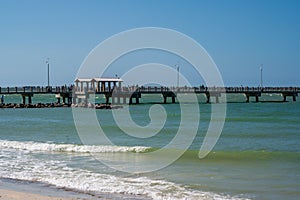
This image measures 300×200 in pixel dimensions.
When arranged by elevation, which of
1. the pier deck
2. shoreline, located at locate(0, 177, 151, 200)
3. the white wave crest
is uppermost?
the pier deck

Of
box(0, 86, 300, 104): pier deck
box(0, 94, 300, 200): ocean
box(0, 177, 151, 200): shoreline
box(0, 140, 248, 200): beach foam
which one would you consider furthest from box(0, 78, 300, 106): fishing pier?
box(0, 177, 151, 200): shoreline

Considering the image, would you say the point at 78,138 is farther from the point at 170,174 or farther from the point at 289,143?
the point at 170,174

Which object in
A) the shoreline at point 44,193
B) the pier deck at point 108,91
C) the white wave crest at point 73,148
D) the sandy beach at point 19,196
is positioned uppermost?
the pier deck at point 108,91

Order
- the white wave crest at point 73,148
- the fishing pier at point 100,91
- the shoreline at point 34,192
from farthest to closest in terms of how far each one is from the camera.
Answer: the fishing pier at point 100,91, the white wave crest at point 73,148, the shoreline at point 34,192

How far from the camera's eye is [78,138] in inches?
1049

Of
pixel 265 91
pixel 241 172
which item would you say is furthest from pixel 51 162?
pixel 265 91

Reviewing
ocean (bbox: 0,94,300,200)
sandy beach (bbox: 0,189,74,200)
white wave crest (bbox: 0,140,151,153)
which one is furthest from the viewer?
white wave crest (bbox: 0,140,151,153)

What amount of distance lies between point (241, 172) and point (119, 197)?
4983mm

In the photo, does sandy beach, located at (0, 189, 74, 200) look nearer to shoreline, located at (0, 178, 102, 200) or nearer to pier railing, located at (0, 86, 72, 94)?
shoreline, located at (0, 178, 102, 200)

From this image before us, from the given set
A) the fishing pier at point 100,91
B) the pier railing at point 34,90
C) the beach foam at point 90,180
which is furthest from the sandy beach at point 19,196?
the pier railing at point 34,90

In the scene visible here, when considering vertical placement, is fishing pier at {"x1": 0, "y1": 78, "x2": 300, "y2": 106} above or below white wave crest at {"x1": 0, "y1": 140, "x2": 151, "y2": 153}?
above

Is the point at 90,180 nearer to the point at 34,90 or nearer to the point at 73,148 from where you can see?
→ the point at 73,148

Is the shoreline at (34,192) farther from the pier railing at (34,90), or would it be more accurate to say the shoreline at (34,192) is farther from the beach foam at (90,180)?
the pier railing at (34,90)

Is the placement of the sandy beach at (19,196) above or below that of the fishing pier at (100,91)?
below
